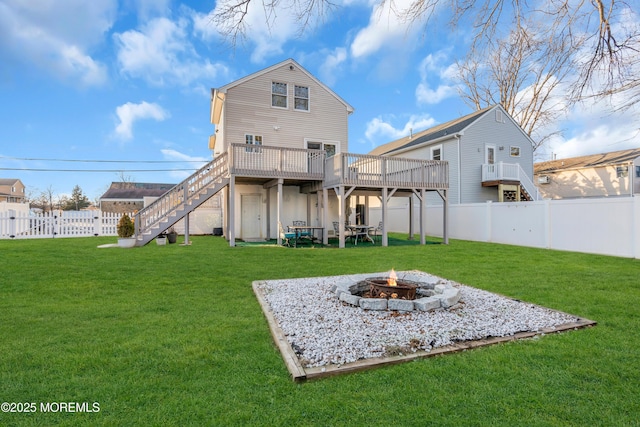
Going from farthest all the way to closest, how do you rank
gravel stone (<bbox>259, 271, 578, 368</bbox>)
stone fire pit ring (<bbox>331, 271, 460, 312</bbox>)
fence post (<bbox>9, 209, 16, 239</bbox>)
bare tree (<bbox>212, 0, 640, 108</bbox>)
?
fence post (<bbox>9, 209, 16, 239</bbox>), stone fire pit ring (<bbox>331, 271, 460, 312</bbox>), bare tree (<bbox>212, 0, 640, 108</bbox>), gravel stone (<bbox>259, 271, 578, 368</bbox>)

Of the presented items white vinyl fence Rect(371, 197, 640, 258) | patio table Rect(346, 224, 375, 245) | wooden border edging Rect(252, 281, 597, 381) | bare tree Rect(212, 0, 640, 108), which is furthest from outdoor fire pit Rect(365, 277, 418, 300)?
white vinyl fence Rect(371, 197, 640, 258)

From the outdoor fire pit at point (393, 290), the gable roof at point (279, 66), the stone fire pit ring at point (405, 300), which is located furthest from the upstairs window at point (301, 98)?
the outdoor fire pit at point (393, 290)

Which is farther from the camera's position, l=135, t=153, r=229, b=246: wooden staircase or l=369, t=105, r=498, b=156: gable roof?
l=369, t=105, r=498, b=156: gable roof

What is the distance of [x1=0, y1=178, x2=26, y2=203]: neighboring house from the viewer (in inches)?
1620

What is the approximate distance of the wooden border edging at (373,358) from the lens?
269 centimetres

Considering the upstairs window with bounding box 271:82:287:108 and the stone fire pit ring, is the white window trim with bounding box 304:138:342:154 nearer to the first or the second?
the upstairs window with bounding box 271:82:287:108

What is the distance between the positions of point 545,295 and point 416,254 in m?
5.13

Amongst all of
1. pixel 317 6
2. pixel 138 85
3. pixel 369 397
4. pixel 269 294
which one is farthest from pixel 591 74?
pixel 138 85

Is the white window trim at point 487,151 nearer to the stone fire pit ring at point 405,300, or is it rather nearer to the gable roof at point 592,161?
the gable roof at point 592,161

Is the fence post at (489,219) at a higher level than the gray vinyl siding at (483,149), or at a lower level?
lower

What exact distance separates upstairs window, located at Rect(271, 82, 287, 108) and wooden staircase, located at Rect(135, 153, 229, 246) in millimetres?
4042

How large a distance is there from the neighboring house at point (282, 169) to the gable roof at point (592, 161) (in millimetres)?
17443

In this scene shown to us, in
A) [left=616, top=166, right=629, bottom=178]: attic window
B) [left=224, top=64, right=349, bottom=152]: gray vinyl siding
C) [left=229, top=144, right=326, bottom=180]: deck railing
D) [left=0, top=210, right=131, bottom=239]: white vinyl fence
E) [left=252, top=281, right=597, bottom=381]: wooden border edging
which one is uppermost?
[left=224, top=64, right=349, bottom=152]: gray vinyl siding

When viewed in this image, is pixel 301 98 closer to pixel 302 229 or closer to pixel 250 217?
pixel 250 217
